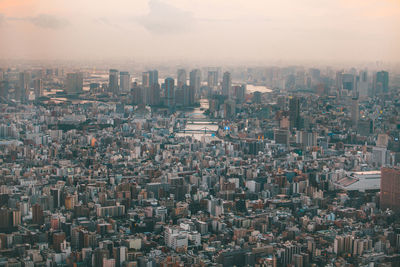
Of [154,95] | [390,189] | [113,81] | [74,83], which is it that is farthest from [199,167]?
[154,95]

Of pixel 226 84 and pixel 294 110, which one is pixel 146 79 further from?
pixel 294 110

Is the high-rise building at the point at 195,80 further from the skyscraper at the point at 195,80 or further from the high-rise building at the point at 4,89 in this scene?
the high-rise building at the point at 4,89

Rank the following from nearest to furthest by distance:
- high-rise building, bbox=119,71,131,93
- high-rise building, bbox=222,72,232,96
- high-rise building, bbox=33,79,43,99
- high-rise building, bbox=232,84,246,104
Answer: high-rise building, bbox=33,79,43,99
high-rise building, bbox=119,71,131,93
high-rise building, bbox=222,72,232,96
high-rise building, bbox=232,84,246,104

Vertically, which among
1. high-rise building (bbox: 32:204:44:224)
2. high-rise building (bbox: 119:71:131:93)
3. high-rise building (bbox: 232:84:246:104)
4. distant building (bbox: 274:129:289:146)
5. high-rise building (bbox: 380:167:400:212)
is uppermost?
→ high-rise building (bbox: 119:71:131:93)

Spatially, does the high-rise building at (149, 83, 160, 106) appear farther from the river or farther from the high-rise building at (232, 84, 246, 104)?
the high-rise building at (232, 84, 246, 104)

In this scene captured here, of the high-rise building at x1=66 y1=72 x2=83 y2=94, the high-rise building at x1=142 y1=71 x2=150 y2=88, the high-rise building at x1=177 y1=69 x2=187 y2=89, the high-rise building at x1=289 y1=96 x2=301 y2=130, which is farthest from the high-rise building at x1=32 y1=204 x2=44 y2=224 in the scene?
the high-rise building at x1=289 y1=96 x2=301 y2=130

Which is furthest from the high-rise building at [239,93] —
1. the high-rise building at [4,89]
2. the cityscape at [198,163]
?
the high-rise building at [4,89]

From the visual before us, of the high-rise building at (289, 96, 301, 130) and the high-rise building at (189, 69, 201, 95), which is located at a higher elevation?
the high-rise building at (189, 69, 201, 95)

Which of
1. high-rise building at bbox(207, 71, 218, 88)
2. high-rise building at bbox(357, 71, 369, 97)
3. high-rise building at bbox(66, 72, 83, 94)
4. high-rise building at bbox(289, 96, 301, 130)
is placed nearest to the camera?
high-rise building at bbox(357, 71, 369, 97)
